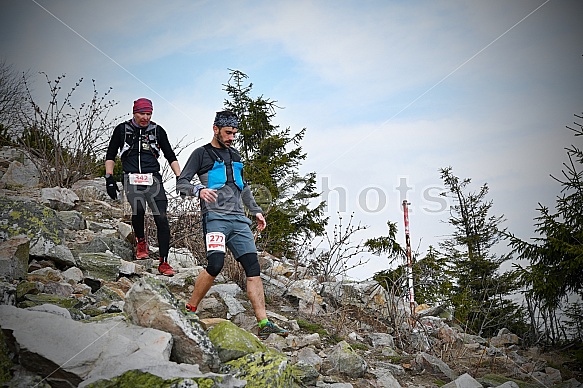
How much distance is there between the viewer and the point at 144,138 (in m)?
5.10

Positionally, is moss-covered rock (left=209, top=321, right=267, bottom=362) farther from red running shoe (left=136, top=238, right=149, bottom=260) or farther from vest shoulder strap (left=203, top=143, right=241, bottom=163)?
red running shoe (left=136, top=238, right=149, bottom=260)

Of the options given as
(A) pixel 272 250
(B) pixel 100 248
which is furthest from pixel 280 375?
(A) pixel 272 250

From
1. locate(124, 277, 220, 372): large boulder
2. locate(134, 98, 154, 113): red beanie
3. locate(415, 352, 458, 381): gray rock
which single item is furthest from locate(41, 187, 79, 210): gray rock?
locate(415, 352, 458, 381): gray rock

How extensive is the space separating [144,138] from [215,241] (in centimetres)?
194

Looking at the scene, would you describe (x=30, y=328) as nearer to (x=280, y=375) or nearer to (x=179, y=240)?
(x=280, y=375)

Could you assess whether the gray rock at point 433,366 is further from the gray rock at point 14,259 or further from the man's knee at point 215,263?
the gray rock at point 14,259

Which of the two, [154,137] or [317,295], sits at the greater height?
[154,137]

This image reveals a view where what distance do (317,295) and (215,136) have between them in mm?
A: 3193

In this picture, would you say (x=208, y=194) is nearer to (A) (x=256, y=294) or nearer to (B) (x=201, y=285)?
(B) (x=201, y=285)

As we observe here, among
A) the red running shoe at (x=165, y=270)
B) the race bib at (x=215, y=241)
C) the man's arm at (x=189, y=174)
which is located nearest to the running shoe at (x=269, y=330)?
the race bib at (x=215, y=241)

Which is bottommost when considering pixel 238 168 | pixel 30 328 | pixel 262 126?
pixel 30 328

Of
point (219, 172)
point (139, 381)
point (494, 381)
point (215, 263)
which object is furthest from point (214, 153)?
point (494, 381)

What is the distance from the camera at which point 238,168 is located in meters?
4.13

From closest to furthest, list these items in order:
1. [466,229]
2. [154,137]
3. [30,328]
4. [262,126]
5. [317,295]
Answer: [30,328] → [154,137] → [317,295] → [262,126] → [466,229]
